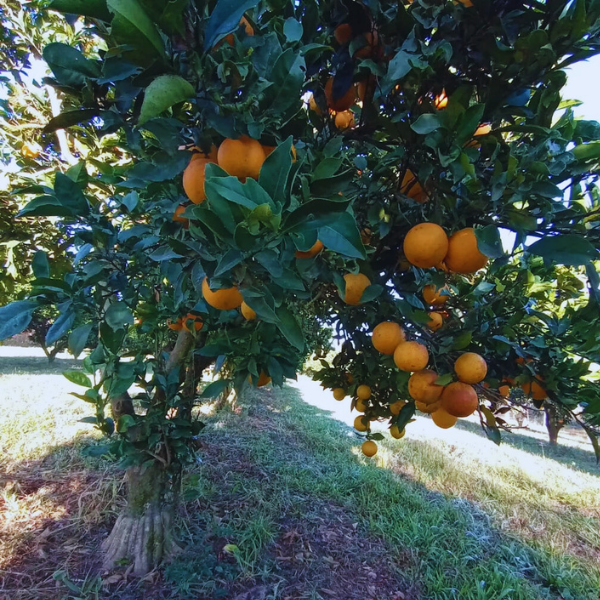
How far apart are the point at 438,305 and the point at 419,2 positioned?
0.94 meters

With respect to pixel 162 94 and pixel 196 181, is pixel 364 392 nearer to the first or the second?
pixel 196 181

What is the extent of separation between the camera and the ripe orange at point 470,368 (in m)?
1.09

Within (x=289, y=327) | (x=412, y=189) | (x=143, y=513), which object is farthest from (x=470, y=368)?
(x=143, y=513)

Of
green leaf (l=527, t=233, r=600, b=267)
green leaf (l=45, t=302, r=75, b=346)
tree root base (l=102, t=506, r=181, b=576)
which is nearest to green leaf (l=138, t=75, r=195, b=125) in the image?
green leaf (l=45, t=302, r=75, b=346)

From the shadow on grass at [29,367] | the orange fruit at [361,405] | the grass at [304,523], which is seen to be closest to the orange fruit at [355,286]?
the orange fruit at [361,405]

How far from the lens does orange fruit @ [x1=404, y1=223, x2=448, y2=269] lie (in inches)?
33.9

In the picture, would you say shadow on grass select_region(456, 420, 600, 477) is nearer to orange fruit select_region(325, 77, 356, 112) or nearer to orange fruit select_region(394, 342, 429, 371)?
orange fruit select_region(394, 342, 429, 371)

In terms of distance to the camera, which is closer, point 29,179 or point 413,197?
point 413,197

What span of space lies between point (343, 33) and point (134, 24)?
636 millimetres

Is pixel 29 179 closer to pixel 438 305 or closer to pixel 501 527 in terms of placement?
pixel 438 305

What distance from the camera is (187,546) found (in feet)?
7.97

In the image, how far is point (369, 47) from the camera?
37.9 inches

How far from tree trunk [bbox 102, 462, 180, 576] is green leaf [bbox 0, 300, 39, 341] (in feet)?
5.18

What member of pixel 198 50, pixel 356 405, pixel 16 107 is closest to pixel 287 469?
pixel 356 405
